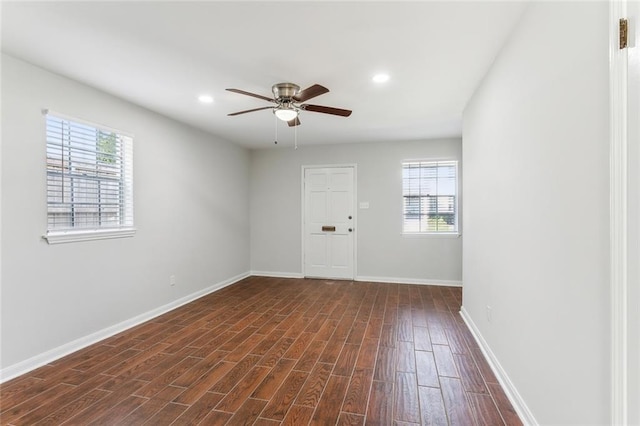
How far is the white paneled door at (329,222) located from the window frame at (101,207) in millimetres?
3047

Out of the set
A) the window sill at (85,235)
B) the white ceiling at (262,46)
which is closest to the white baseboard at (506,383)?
the white ceiling at (262,46)

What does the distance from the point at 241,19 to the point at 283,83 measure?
90 cm

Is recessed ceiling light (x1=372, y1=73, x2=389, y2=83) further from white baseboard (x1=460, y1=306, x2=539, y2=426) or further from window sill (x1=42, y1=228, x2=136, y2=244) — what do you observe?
window sill (x1=42, y1=228, x2=136, y2=244)

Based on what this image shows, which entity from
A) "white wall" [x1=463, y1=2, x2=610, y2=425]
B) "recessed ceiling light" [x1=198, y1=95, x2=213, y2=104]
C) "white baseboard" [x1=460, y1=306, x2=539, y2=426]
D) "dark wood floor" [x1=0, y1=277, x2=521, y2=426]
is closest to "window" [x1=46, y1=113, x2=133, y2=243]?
"recessed ceiling light" [x1=198, y1=95, x2=213, y2=104]

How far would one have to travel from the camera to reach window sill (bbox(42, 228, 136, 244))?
2627 millimetres

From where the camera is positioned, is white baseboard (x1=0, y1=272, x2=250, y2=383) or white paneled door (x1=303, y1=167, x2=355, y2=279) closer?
white baseboard (x1=0, y1=272, x2=250, y2=383)

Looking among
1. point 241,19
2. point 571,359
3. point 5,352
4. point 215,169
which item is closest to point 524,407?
point 571,359

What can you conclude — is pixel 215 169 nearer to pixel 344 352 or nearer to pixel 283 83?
pixel 283 83

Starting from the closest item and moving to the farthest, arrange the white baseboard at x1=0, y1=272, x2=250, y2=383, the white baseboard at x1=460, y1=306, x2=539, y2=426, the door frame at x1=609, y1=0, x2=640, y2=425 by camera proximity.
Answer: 1. the door frame at x1=609, y1=0, x2=640, y2=425
2. the white baseboard at x1=460, y1=306, x2=539, y2=426
3. the white baseboard at x1=0, y1=272, x2=250, y2=383

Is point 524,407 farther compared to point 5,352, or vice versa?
point 5,352

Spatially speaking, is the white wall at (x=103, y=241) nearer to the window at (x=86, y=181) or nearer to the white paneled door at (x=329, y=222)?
the window at (x=86, y=181)

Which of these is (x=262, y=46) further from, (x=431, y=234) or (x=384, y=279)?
(x=384, y=279)

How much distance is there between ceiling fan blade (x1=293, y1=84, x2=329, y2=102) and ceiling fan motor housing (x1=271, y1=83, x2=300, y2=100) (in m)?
0.09

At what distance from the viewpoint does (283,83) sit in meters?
2.81
